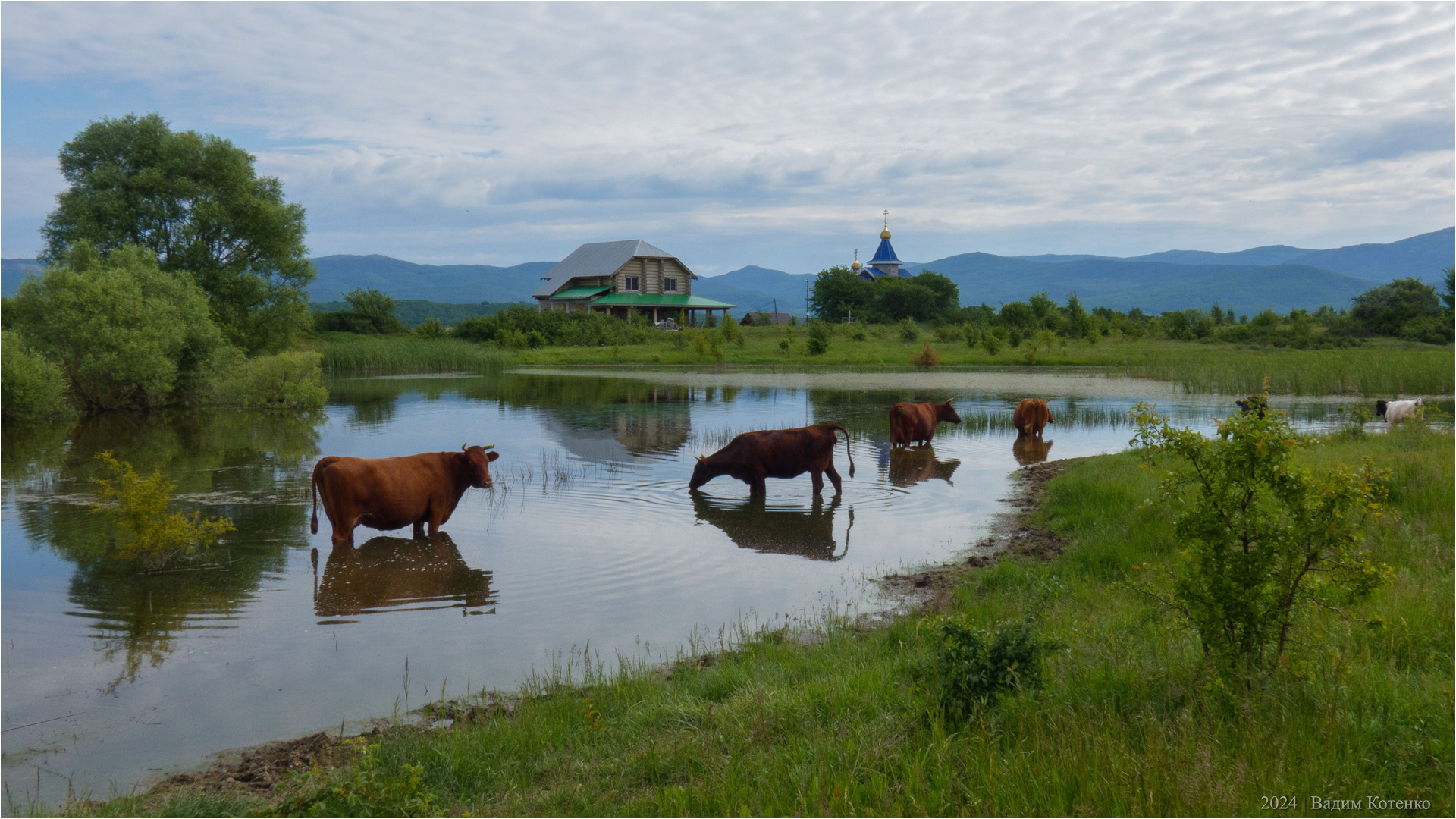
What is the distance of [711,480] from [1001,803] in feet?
40.6

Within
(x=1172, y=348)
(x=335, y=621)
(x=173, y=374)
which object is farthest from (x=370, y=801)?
(x=1172, y=348)

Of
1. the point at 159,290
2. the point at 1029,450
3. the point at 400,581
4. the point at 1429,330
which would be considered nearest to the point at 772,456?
the point at 400,581

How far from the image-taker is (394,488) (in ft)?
35.8

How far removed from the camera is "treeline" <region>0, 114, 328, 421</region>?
2602cm

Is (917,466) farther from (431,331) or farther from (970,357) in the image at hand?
(431,331)

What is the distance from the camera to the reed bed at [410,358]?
4962cm

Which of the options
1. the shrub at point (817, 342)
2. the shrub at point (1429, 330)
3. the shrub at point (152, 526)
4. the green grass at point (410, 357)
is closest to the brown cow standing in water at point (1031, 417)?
the shrub at point (152, 526)

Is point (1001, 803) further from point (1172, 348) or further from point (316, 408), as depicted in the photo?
point (1172, 348)

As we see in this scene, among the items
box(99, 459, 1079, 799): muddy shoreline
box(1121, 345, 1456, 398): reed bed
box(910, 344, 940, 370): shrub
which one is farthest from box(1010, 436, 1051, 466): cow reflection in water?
box(910, 344, 940, 370): shrub

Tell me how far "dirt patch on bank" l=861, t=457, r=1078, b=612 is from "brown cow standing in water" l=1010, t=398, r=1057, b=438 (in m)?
7.75

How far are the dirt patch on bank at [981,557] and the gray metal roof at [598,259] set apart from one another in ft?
223

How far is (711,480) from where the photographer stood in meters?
16.0

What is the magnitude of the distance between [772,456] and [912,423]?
6.31 meters

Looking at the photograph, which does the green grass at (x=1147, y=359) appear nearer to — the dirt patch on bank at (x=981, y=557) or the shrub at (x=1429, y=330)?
the shrub at (x=1429, y=330)
